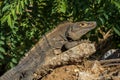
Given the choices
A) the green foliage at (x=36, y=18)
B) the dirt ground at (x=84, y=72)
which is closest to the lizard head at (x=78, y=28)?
the green foliage at (x=36, y=18)

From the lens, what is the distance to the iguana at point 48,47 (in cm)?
655

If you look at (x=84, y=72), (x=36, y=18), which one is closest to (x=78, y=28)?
(x=84, y=72)

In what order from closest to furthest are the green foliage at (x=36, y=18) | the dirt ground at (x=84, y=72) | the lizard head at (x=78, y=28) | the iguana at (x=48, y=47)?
the dirt ground at (x=84, y=72)
the iguana at (x=48, y=47)
the lizard head at (x=78, y=28)
the green foliage at (x=36, y=18)

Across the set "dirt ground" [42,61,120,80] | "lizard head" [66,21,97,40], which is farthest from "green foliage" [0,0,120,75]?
"dirt ground" [42,61,120,80]

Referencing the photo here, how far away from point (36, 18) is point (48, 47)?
43.7 inches

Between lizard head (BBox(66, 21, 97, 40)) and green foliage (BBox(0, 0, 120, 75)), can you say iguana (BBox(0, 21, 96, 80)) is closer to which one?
lizard head (BBox(66, 21, 97, 40))

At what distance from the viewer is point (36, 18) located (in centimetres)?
771

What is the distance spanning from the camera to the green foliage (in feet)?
22.5

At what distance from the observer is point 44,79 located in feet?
20.8

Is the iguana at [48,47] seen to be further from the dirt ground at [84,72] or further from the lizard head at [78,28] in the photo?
the dirt ground at [84,72]

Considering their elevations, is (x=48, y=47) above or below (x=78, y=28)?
below

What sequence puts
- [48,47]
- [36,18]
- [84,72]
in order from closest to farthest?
[84,72] < [48,47] < [36,18]

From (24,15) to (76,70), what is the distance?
1.80m

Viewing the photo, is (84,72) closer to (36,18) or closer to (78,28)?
(78,28)
